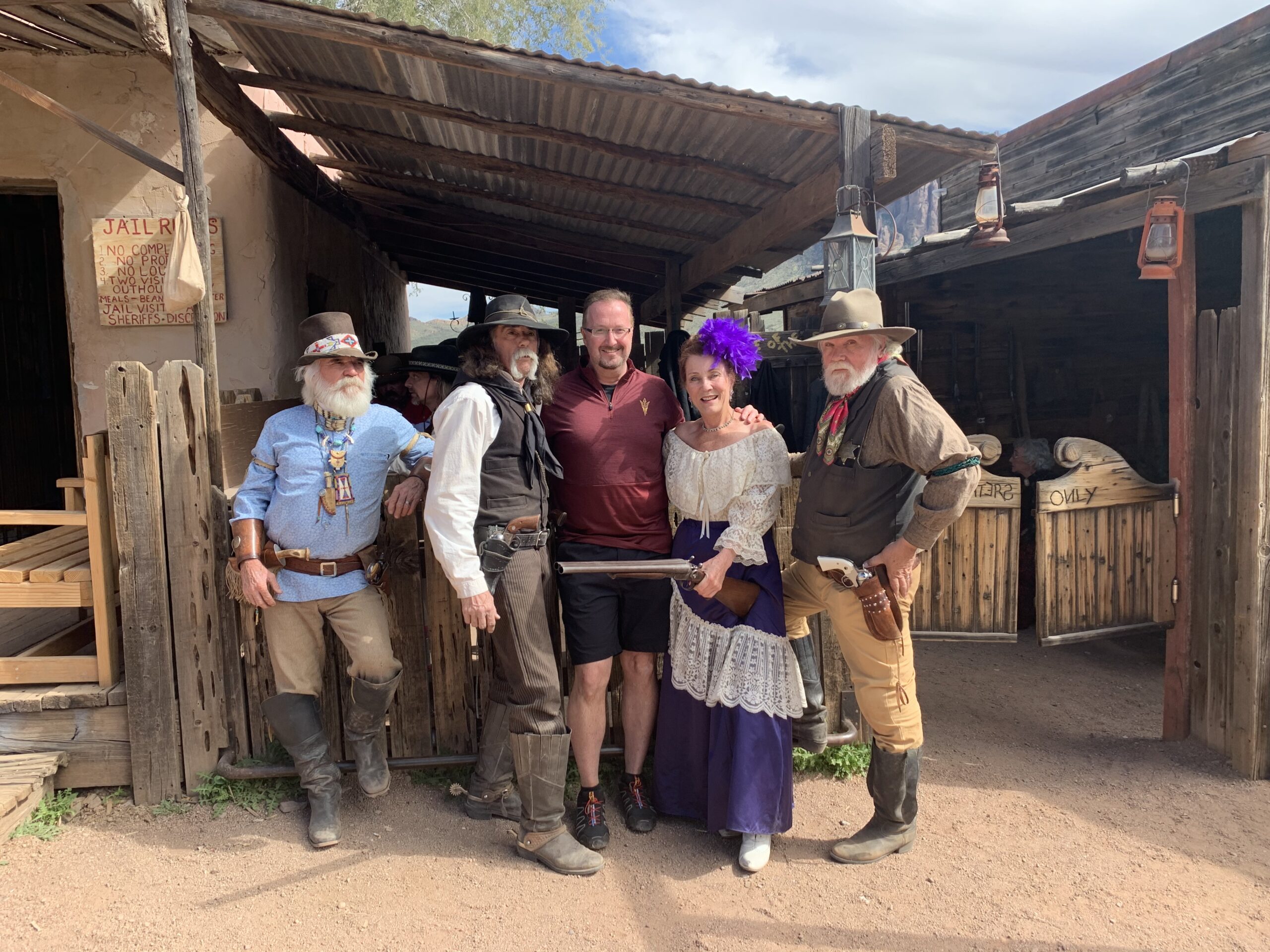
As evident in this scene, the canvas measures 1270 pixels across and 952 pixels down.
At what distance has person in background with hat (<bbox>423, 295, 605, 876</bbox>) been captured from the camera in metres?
2.87

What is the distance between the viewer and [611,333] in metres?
3.16

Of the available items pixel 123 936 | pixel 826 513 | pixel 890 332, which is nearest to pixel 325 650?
pixel 123 936

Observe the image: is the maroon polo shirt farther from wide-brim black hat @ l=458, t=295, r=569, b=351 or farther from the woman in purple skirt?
wide-brim black hat @ l=458, t=295, r=569, b=351

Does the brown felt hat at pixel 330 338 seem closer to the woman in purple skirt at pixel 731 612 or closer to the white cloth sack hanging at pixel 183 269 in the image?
the white cloth sack hanging at pixel 183 269

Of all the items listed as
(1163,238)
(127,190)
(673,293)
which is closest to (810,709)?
(1163,238)

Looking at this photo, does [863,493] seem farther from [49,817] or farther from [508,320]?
[49,817]

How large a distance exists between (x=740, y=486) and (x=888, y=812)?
1.44 meters

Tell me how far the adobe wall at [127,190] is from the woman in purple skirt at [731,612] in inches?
140

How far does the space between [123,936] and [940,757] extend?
3.57 m

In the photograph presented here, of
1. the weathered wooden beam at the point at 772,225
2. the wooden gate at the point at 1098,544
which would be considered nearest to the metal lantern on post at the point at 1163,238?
the wooden gate at the point at 1098,544

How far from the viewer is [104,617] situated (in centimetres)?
347

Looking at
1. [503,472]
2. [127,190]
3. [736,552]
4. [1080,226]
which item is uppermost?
[127,190]

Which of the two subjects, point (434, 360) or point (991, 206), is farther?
point (434, 360)

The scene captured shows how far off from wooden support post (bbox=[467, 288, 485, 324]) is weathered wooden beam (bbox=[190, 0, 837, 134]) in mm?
7772
